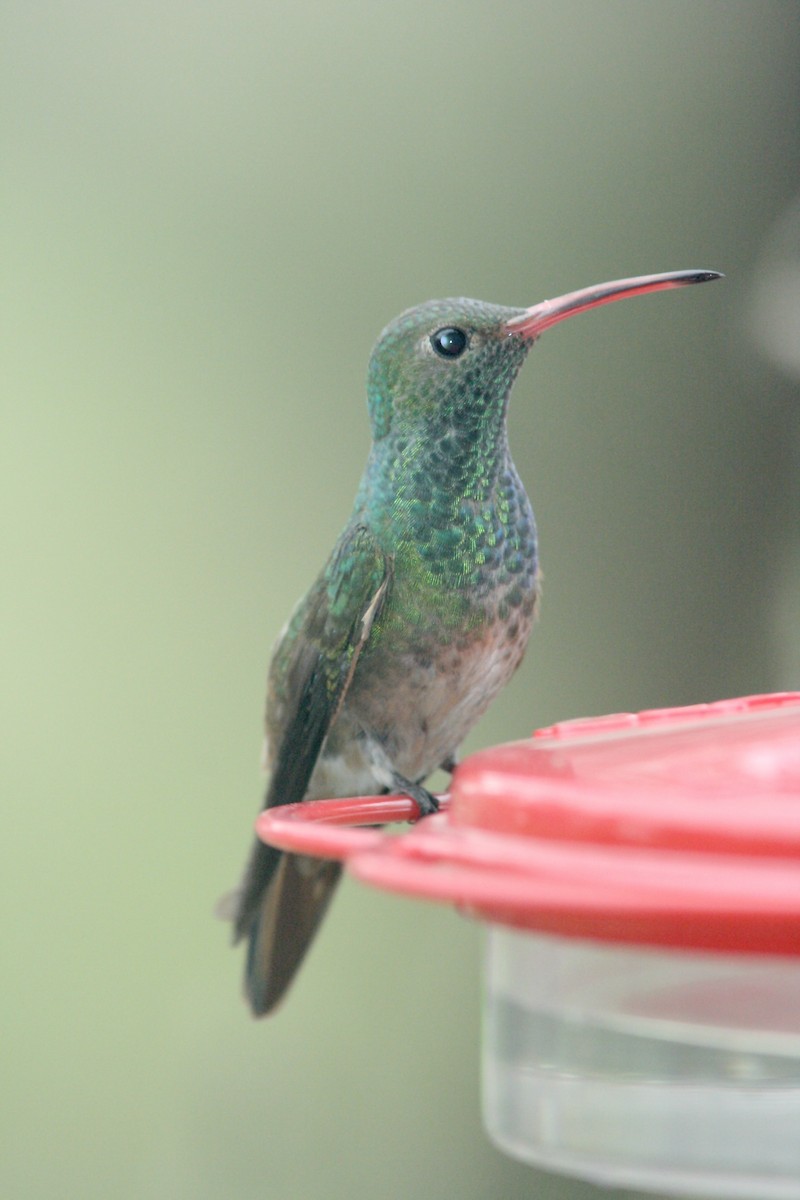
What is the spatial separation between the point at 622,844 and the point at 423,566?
74cm

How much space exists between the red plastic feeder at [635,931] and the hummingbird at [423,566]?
0.44 metres

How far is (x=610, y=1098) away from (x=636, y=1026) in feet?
0.14

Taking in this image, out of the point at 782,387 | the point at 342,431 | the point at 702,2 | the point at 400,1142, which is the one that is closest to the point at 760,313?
the point at 782,387

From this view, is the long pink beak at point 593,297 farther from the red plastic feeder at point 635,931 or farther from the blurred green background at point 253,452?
the blurred green background at point 253,452

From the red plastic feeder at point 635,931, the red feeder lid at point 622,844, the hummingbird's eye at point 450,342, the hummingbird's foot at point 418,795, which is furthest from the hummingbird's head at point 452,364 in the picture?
the red feeder lid at point 622,844

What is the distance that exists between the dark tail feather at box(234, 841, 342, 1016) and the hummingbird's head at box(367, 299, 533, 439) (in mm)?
545

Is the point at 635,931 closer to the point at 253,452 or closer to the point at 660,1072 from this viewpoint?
the point at 660,1072

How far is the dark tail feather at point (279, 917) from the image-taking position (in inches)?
57.5

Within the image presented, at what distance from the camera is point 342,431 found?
233cm

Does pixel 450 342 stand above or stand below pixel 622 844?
above

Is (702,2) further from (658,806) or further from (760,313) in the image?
(658,806)

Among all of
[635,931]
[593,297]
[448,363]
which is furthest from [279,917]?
[635,931]

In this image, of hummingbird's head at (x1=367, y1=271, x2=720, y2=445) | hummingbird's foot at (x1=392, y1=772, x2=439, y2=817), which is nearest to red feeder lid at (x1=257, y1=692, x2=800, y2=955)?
hummingbird's foot at (x1=392, y1=772, x2=439, y2=817)

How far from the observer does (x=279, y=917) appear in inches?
59.6
